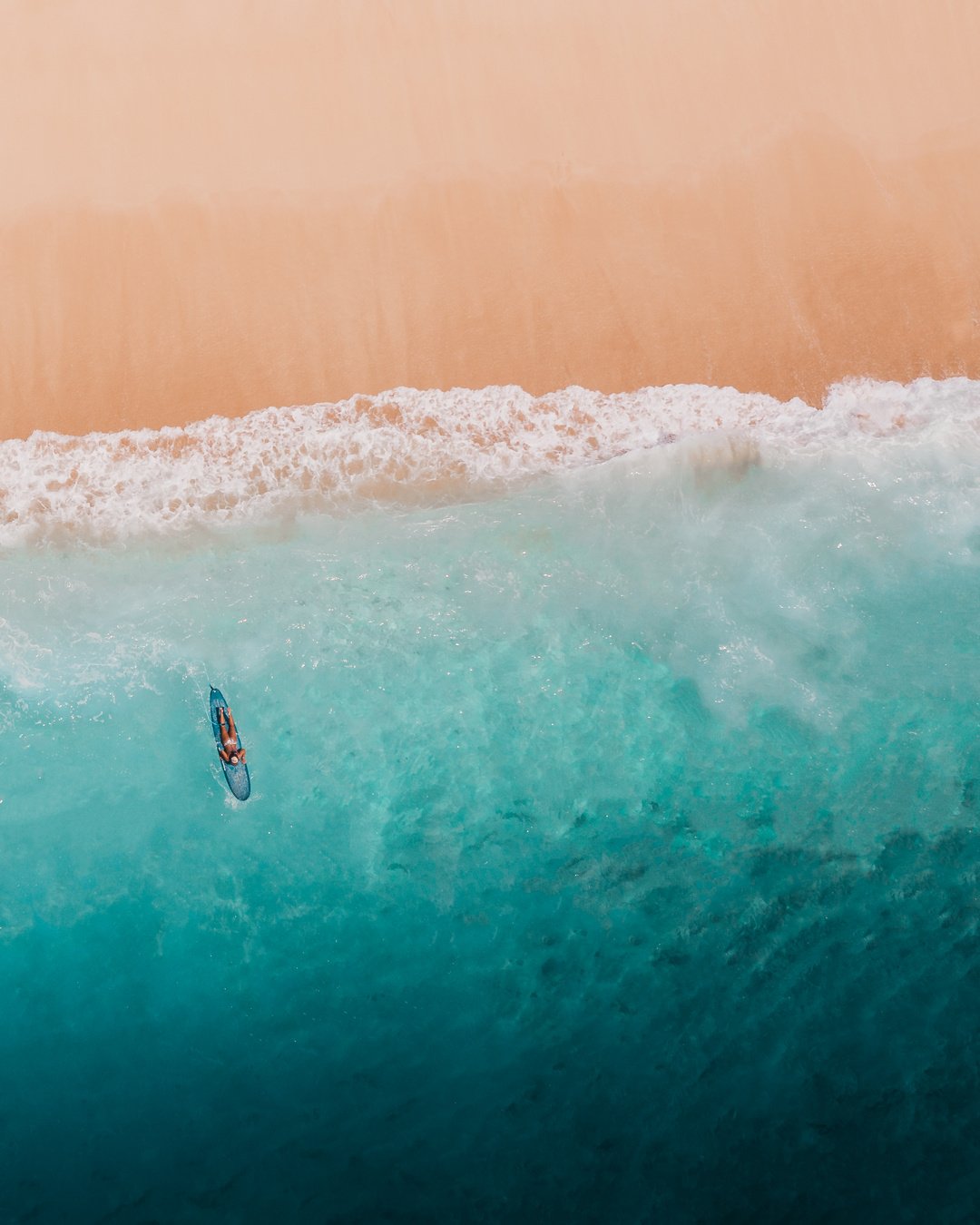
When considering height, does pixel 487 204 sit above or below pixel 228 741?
above

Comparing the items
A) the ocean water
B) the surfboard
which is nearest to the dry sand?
the ocean water

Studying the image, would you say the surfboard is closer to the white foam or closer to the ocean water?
the ocean water

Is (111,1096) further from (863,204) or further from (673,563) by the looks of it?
(863,204)

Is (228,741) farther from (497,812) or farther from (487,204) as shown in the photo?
(487,204)

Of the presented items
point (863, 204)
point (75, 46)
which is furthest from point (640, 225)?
point (75, 46)

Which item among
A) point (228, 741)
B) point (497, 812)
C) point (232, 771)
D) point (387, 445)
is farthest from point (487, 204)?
point (232, 771)
